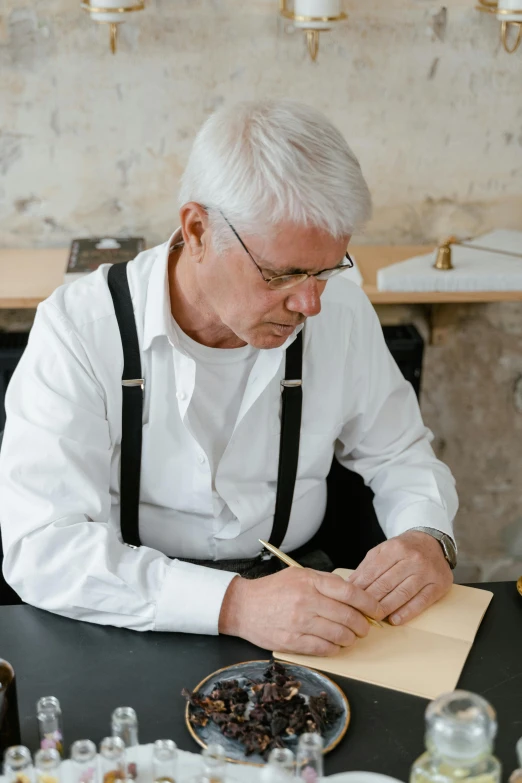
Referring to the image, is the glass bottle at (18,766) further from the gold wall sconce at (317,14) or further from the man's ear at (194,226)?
the gold wall sconce at (317,14)

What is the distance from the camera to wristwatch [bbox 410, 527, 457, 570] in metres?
1.79

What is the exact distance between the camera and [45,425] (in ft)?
5.86

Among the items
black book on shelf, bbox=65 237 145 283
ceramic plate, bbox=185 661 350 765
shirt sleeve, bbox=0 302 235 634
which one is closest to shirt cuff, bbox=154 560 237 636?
shirt sleeve, bbox=0 302 235 634

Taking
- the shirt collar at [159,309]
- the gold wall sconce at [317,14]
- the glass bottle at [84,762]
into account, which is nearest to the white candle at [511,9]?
the gold wall sconce at [317,14]

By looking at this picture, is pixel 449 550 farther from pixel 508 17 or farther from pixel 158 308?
pixel 508 17

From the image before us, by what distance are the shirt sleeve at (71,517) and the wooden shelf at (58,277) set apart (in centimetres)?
79

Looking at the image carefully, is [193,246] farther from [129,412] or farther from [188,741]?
[188,741]

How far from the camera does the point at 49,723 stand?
1259 millimetres

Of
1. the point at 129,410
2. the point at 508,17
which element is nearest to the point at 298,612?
the point at 129,410

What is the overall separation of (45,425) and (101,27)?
1.55 m

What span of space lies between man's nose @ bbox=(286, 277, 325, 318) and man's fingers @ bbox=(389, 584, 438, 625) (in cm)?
53

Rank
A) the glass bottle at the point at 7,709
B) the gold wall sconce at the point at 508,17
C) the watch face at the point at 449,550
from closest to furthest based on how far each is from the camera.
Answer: the glass bottle at the point at 7,709 → the watch face at the point at 449,550 → the gold wall sconce at the point at 508,17

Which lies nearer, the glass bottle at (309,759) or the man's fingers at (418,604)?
the glass bottle at (309,759)

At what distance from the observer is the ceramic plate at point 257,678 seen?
50.4 inches
